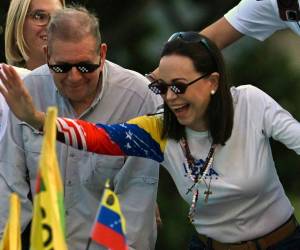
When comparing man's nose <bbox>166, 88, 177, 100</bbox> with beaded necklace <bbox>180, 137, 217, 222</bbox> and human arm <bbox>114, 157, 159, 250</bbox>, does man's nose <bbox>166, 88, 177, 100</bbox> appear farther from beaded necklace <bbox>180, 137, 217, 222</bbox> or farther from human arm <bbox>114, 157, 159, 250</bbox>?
human arm <bbox>114, 157, 159, 250</bbox>

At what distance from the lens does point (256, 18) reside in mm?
4496

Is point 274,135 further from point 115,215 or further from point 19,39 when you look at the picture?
point 19,39

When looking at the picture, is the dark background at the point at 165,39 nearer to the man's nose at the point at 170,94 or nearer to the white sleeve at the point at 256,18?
the white sleeve at the point at 256,18

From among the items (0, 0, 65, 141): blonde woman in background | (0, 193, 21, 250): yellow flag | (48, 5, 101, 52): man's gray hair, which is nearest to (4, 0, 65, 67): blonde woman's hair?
(0, 0, 65, 141): blonde woman in background

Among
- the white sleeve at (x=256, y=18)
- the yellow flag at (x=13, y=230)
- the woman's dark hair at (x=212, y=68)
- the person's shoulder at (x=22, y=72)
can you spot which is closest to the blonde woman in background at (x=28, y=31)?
the person's shoulder at (x=22, y=72)

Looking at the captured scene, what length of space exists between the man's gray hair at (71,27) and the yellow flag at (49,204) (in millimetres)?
1190

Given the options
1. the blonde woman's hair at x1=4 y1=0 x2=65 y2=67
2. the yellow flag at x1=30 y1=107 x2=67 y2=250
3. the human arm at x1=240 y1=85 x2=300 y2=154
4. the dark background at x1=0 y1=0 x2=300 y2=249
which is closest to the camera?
the yellow flag at x1=30 y1=107 x2=67 y2=250

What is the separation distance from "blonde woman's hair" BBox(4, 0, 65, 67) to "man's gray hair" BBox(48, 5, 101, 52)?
1008 millimetres

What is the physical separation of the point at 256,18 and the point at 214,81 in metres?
0.64

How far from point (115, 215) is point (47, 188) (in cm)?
24

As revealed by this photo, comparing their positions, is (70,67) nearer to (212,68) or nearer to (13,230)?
(212,68)

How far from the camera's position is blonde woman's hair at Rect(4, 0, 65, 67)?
526cm

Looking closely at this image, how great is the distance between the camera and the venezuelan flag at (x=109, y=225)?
3.02 m

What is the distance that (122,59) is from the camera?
707 centimetres
